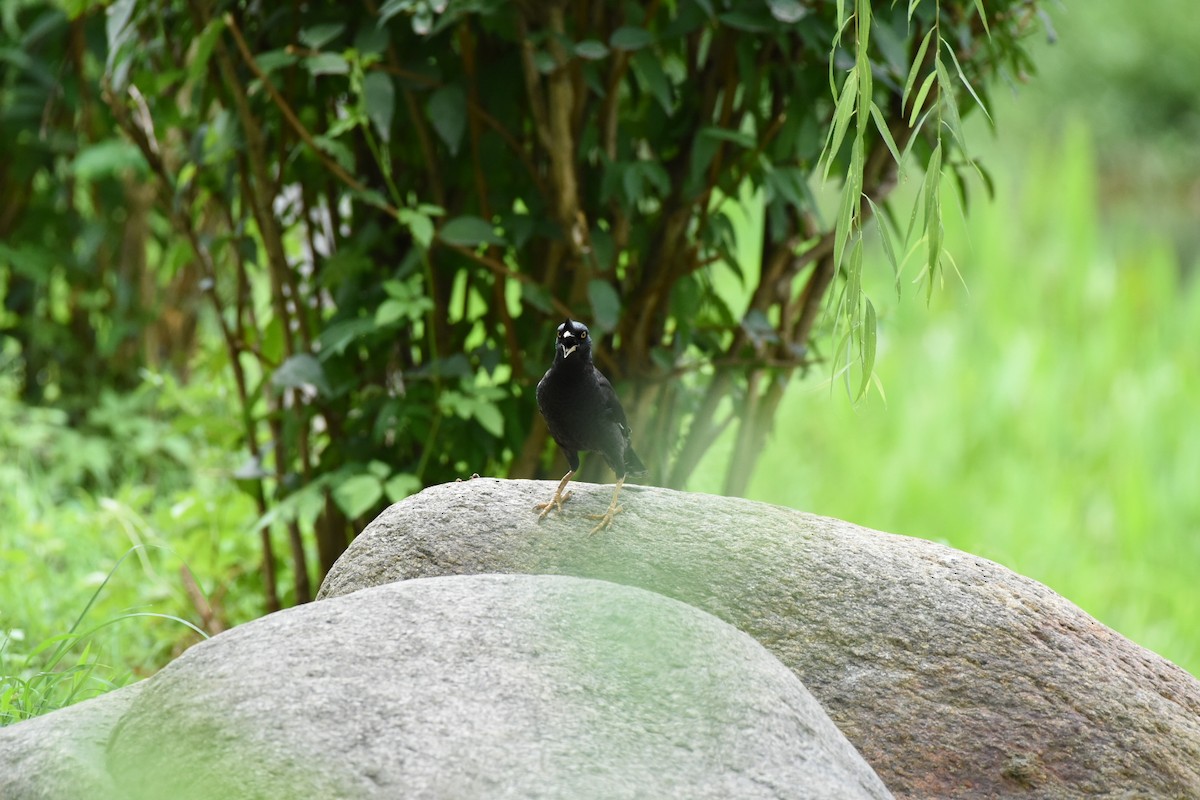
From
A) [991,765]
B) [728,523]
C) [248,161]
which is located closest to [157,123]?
[248,161]

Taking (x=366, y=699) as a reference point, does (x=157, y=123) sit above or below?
above

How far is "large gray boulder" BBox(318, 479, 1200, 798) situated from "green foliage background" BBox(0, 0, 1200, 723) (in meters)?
0.79

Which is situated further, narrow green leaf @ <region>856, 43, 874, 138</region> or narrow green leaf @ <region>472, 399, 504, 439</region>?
narrow green leaf @ <region>472, 399, 504, 439</region>

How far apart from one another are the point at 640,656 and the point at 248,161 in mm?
2094

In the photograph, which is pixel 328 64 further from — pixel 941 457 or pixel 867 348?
pixel 941 457

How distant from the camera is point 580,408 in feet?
7.83

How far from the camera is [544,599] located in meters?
1.93

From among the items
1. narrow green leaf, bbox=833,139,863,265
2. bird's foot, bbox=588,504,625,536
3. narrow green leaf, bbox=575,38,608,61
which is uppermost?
narrow green leaf, bbox=575,38,608,61

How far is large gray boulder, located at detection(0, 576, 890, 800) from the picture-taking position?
5.30 feet

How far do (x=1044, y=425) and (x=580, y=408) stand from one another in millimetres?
4612

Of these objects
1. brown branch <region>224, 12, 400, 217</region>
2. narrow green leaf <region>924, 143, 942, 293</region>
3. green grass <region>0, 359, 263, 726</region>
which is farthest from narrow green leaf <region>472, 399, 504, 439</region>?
narrow green leaf <region>924, 143, 942, 293</region>

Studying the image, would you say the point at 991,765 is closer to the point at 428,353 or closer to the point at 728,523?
the point at 728,523

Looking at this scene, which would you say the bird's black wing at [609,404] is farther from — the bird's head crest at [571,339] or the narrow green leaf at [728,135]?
the narrow green leaf at [728,135]

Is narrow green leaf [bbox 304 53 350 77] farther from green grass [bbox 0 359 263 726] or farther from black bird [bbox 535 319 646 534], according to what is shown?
green grass [bbox 0 359 263 726]
